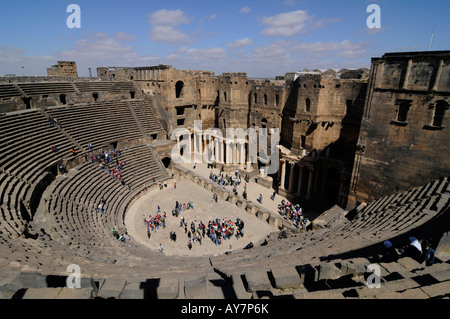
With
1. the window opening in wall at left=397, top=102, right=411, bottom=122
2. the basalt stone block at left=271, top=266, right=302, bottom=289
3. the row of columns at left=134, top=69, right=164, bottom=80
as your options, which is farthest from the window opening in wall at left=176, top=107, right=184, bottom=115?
the basalt stone block at left=271, top=266, right=302, bottom=289

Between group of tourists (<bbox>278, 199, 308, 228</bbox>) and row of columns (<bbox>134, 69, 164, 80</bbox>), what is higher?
row of columns (<bbox>134, 69, 164, 80</bbox>)

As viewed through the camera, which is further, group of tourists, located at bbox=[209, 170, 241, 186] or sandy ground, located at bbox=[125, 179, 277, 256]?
group of tourists, located at bbox=[209, 170, 241, 186]

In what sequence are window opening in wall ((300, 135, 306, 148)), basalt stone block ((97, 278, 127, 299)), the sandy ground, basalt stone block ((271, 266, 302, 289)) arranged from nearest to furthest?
basalt stone block ((97, 278, 127, 299)) < basalt stone block ((271, 266, 302, 289)) < the sandy ground < window opening in wall ((300, 135, 306, 148))

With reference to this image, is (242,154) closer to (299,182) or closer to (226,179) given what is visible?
(226,179)

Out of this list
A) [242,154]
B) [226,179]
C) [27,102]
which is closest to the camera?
[27,102]

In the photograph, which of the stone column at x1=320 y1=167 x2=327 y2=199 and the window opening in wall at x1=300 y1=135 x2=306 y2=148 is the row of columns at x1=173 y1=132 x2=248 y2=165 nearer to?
the window opening in wall at x1=300 y1=135 x2=306 y2=148

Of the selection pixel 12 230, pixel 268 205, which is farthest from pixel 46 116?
pixel 268 205

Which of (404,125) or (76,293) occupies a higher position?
(404,125)

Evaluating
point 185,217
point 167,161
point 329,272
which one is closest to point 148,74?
point 167,161

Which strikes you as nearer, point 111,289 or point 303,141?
point 111,289

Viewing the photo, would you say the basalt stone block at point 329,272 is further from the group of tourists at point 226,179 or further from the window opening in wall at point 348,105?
the group of tourists at point 226,179

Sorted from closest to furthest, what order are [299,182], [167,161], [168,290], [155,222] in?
1. [168,290]
2. [155,222]
3. [299,182]
4. [167,161]

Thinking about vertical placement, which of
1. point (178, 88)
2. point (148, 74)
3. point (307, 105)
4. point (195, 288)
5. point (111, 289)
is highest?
Result: point (148, 74)
